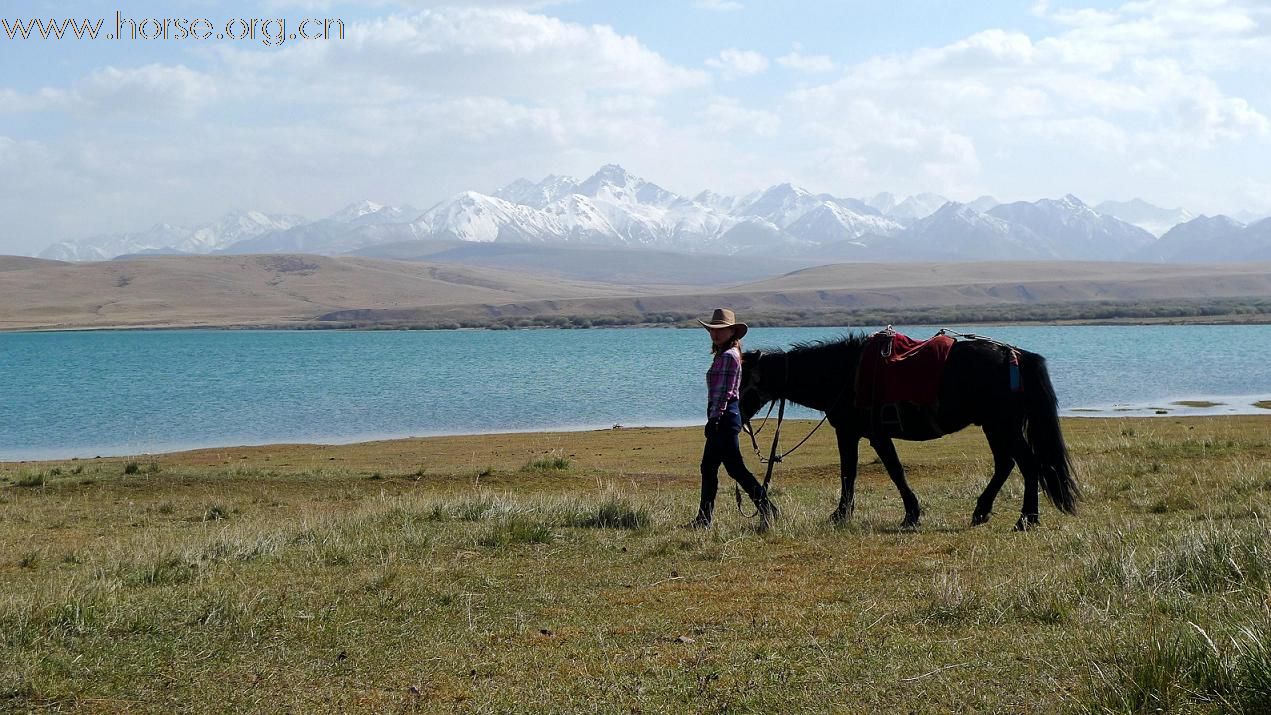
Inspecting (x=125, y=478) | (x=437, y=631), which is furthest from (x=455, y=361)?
(x=437, y=631)

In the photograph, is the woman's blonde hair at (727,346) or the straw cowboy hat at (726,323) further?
the woman's blonde hair at (727,346)

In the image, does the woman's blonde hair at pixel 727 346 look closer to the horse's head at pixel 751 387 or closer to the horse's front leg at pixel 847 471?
the horse's head at pixel 751 387

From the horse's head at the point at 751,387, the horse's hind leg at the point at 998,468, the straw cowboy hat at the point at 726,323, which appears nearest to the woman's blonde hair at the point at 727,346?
the straw cowboy hat at the point at 726,323

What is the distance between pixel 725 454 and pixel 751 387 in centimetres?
94

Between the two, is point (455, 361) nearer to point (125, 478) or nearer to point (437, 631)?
point (125, 478)

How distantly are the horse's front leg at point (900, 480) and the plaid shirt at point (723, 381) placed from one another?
1.43 m

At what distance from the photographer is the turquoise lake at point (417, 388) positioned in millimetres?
38531

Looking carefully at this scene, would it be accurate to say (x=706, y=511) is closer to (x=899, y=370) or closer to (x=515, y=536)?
(x=515, y=536)

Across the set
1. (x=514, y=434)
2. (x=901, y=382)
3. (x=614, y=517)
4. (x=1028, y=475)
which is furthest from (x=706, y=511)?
(x=514, y=434)

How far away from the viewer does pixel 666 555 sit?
942 cm

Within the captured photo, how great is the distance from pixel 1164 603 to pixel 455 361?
2906 inches

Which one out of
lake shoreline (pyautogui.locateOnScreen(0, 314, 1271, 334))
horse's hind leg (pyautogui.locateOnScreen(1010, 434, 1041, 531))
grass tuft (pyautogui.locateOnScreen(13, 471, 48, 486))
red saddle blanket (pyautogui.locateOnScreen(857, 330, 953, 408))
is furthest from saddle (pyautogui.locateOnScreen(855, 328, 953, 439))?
lake shoreline (pyautogui.locateOnScreen(0, 314, 1271, 334))

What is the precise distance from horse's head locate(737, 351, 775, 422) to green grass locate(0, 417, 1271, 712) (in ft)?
3.81

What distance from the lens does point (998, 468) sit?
10891 mm
